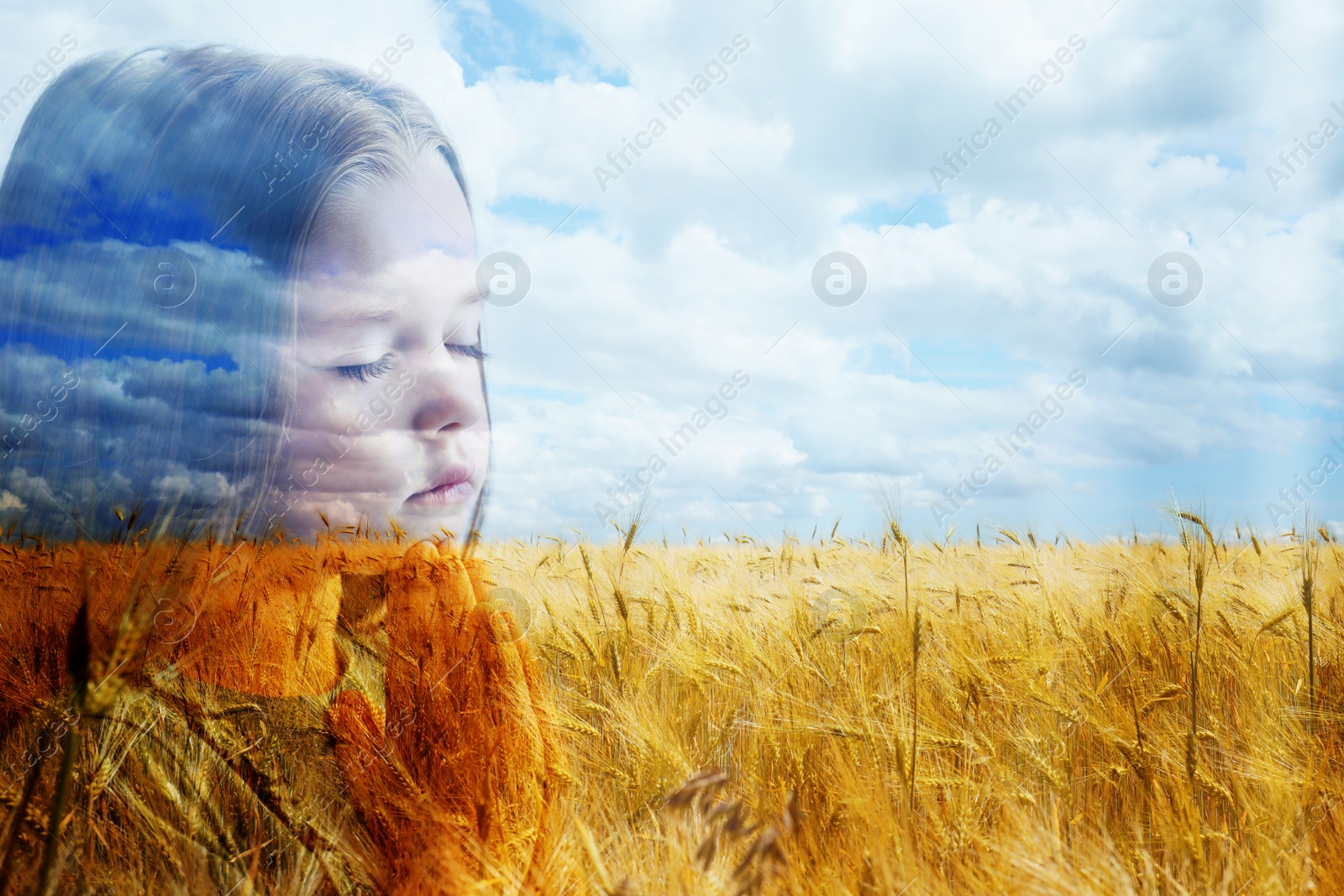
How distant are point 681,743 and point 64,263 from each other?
216cm

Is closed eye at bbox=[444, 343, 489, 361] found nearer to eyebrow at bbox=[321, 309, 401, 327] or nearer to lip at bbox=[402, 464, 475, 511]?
eyebrow at bbox=[321, 309, 401, 327]

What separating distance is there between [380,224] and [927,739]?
1920 mm

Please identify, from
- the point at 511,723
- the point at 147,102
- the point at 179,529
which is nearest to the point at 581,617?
the point at 511,723

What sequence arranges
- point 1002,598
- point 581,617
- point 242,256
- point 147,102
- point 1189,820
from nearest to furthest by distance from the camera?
point 1189,820 → point 242,256 → point 147,102 → point 581,617 → point 1002,598

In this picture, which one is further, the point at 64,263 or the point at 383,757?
the point at 64,263

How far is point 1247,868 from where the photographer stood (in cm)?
141

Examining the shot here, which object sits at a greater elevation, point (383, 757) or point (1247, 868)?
point (1247, 868)

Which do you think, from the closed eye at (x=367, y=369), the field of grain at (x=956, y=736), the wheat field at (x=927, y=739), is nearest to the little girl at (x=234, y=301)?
the closed eye at (x=367, y=369)

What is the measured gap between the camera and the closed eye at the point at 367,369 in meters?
1.85

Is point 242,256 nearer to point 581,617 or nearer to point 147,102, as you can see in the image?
point 147,102

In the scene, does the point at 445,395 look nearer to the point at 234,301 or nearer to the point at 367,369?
the point at 367,369

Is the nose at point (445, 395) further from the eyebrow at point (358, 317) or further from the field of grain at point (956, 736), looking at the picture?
the field of grain at point (956, 736)

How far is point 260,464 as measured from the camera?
5.99 ft

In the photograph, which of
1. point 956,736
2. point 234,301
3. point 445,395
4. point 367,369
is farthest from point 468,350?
point 956,736
